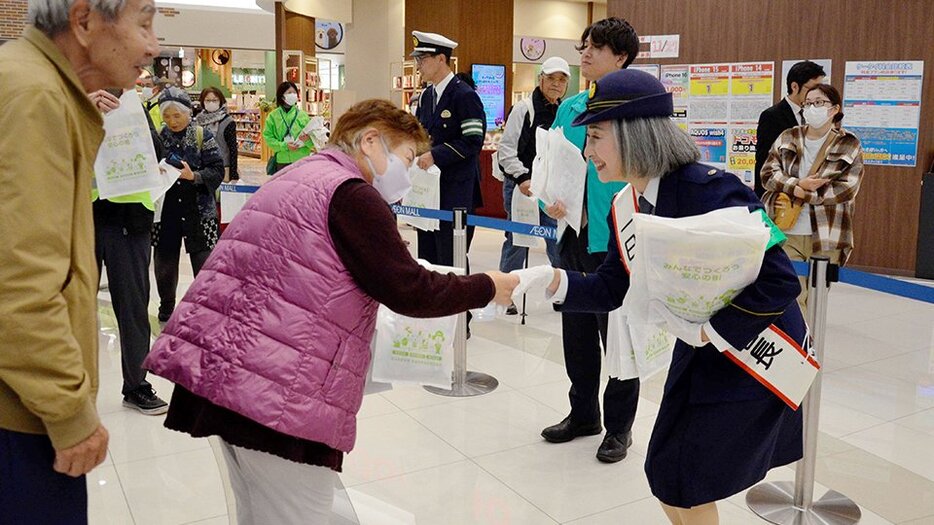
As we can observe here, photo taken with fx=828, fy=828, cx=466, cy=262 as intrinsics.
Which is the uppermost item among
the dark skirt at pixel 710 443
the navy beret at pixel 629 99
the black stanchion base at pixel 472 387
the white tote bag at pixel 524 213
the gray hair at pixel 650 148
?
the navy beret at pixel 629 99

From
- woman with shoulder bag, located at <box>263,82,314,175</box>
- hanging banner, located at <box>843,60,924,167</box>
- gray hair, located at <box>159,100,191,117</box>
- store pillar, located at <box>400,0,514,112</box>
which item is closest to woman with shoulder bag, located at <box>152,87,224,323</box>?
gray hair, located at <box>159,100,191,117</box>

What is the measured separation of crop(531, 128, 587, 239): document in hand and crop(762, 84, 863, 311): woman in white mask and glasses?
2.34m

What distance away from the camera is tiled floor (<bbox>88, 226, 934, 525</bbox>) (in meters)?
3.15

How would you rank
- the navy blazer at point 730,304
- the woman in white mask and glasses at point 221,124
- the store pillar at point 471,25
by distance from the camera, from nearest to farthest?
the navy blazer at point 730,304, the woman in white mask and glasses at point 221,124, the store pillar at point 471,25

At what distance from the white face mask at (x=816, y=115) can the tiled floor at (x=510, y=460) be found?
59.8 inches

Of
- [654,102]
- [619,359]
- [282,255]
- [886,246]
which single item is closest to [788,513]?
[619,359]

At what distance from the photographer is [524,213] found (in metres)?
5.77

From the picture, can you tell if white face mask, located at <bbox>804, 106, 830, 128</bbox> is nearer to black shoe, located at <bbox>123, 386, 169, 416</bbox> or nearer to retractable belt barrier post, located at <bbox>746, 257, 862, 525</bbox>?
retractable belt barrier post, located at <bbox>746, 257, 862, 525</bbox>

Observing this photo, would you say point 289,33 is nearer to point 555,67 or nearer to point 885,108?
point 885,108

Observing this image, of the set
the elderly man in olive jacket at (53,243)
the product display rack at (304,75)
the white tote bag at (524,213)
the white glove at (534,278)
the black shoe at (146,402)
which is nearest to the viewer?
the elderly man in olive jacket at (53,243)

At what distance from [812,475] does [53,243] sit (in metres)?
2.82

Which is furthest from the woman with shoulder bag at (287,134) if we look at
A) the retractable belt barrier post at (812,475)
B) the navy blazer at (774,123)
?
the retractable belt barrier post at (812,475)

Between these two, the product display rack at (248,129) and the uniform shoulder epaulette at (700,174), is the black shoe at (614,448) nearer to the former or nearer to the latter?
the uniform shoulder epaulette at (700,174)

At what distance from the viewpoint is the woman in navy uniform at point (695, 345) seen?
197 cm
